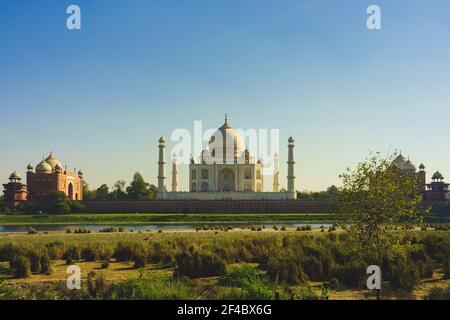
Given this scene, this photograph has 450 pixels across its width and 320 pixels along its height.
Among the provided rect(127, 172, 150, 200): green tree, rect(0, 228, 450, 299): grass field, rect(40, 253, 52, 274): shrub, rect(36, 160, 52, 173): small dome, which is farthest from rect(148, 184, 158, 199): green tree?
rect(40, 253, 52, 274): shrub

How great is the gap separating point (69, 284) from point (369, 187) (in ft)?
30.1

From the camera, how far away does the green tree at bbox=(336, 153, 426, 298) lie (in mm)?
15289

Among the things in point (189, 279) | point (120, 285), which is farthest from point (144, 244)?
point (120, 285)

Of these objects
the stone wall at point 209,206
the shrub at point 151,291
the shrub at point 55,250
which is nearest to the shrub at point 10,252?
the shrub at point 55,250

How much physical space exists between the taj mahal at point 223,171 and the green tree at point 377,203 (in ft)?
184

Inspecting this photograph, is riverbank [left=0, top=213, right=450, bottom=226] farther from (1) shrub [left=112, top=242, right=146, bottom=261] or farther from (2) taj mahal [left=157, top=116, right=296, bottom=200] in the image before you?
(1) shrub [left=112, top=242, right=146, bottom=261]

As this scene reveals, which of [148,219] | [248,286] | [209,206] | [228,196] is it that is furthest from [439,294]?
[228,196]

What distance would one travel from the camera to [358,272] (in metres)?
15.9

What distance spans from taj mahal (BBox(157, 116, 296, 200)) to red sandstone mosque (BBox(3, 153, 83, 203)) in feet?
48.4

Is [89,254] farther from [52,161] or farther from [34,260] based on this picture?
[52,161]

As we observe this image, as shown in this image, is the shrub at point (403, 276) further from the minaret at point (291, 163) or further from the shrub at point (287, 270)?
the minaret at point (291, 163)

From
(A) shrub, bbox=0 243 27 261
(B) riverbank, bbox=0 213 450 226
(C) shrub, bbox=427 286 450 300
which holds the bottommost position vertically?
(B) riverbank, bbox=0 213 450 226
